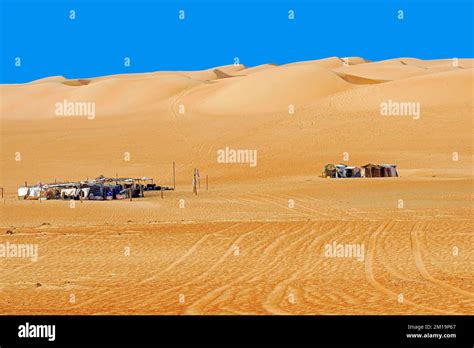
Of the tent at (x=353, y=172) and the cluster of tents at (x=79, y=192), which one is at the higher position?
the tent at (x=353, y=172)

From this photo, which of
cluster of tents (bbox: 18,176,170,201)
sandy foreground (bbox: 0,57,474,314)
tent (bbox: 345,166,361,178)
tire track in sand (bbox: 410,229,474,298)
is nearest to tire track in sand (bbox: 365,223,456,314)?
sandy foreground (bbox: 0,57,474,314)

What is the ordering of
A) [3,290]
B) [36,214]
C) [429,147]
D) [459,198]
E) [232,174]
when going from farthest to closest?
[429,147] < [232,174] < [459,198] < [36,214] < [3,290]

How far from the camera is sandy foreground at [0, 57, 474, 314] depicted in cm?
1436

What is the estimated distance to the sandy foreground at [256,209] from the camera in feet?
47.1

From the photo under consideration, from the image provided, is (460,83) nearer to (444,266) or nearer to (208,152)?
(208,152)

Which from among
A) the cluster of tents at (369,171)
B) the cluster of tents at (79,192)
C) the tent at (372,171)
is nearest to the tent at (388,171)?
the cluster of tents at (369,171)

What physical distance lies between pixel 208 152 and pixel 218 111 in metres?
18.0

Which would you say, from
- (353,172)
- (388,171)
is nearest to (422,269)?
Result: (353,172)

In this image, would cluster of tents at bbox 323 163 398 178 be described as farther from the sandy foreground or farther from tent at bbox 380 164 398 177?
the sandy foreground

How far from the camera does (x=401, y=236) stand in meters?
21.6

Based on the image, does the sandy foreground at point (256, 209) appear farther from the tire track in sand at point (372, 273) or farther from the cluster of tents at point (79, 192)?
the cluster of tents at point (79, 192)
